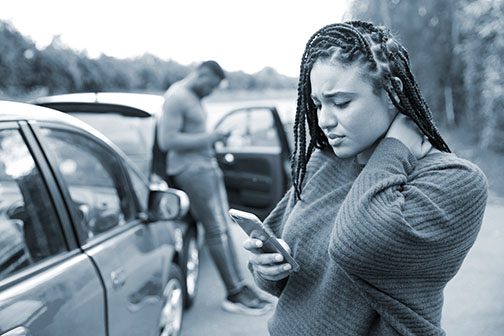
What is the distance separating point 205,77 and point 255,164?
49.3 inches

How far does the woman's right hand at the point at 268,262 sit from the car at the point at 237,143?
7.98ft

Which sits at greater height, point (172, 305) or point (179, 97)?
point (179, 97)

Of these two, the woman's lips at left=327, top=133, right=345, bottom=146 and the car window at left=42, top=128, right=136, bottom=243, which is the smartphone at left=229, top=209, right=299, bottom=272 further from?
the car window at left=42, top=128, right=136, bottom=243

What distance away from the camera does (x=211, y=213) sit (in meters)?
3.98

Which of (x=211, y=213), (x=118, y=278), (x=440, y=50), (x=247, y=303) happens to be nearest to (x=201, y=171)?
(x=211, y=213)

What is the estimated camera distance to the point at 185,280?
12.5 feet

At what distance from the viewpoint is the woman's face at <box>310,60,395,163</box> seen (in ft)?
3.87

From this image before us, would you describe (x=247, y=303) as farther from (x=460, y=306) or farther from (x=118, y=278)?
(x=118, y=278)

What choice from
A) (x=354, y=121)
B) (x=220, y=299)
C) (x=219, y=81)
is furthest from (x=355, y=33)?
(x=220, y=299)

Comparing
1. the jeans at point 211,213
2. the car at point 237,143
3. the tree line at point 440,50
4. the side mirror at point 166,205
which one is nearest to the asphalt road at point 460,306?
the jeans at point 211,213

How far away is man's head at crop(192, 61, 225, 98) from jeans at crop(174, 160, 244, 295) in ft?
1.90

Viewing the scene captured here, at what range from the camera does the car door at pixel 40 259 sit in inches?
64.0

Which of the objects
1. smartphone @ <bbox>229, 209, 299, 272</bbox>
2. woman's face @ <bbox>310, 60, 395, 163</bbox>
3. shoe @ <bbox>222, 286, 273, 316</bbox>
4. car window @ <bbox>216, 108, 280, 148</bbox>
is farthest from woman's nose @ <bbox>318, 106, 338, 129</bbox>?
car window @ <bbox>216, 108, 280, 148</bbox>

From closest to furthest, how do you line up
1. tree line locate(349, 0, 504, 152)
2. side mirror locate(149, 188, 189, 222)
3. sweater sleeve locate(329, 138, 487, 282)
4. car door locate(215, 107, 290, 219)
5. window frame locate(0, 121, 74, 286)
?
sweater sleeve locate(329, 138, 487, 282), window frame locate(0, 121, 74, 286), side mirror locate(149, 188, 189, 222), car door locate(215, 107, 290, 219), tree line locate(349, 0, 504, 152)
